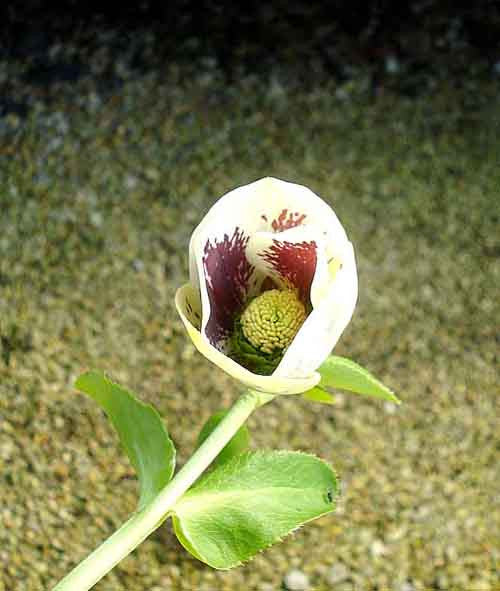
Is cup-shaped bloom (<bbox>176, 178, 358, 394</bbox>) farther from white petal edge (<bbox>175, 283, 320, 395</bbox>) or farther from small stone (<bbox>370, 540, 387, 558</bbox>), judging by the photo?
small stone (<bbox>370, 540, 387, 558</bbox>)

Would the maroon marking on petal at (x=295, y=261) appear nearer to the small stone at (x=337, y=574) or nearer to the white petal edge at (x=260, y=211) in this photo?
the white petal edge at (x=260, y=211)

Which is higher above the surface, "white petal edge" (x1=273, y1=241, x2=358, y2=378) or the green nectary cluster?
"white petal edge" (x1=273, y1=241, x2=358, y2=378)

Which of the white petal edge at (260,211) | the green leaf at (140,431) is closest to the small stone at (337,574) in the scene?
the green leaf at (140,431)

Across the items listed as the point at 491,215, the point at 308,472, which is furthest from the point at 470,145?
the point at 308,472

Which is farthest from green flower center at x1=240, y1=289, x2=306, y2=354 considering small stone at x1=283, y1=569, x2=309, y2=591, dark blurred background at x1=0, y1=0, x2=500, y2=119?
dark blurred background at x1=0, y1=0, x2=500, y2=119

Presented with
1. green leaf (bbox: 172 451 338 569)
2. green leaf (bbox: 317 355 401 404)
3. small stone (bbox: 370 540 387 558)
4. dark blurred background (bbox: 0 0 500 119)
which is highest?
green leaf (bbox: 317 355 401 404)

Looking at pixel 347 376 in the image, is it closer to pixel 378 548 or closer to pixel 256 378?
pixel 256 378
